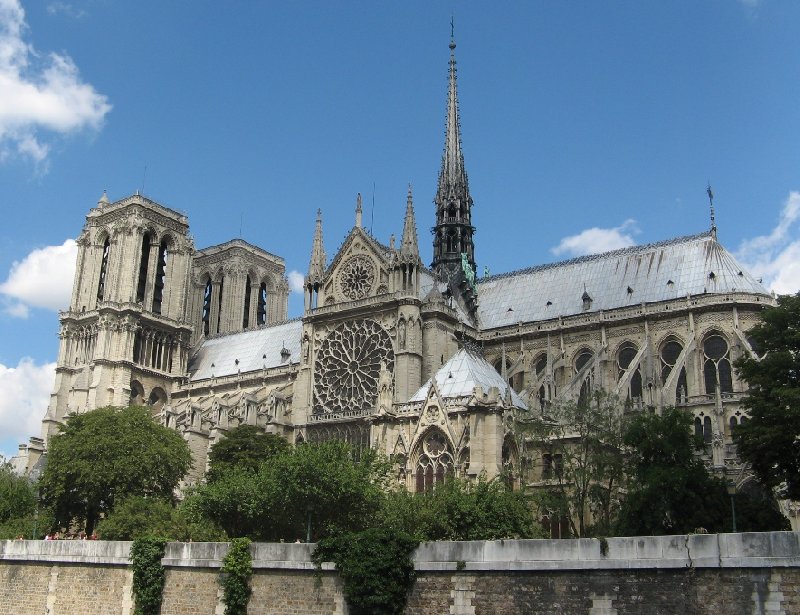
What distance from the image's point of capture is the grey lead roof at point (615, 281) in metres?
56.8

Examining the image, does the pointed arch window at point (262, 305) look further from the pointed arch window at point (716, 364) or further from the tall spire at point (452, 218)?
the pointed arch window at point (716, 364)

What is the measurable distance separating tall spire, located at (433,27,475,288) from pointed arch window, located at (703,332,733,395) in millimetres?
18767

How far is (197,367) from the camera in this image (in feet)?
264

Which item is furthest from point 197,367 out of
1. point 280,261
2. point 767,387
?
point 767,387

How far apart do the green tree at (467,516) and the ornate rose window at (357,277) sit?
26211mm

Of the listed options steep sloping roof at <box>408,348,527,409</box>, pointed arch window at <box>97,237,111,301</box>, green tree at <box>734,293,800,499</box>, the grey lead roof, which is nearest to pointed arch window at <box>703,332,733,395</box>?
the grey lead roof

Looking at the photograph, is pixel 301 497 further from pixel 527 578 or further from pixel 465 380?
pixel 527 578

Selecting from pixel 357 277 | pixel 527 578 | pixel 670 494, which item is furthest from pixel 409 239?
pixel 527 578

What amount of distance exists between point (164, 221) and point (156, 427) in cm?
3354

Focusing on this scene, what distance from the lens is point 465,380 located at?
45281mm

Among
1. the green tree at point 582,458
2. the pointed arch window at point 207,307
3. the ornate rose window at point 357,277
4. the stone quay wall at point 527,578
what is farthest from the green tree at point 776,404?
the pointed arch window at point 207,307

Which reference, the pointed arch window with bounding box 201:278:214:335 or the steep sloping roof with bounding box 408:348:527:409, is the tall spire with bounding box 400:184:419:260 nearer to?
the steep sloping roof with bounding box 408:348:527:409

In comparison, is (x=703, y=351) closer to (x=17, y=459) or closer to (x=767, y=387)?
(x=767, y=387)

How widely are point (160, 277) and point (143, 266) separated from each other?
2.06 metres
